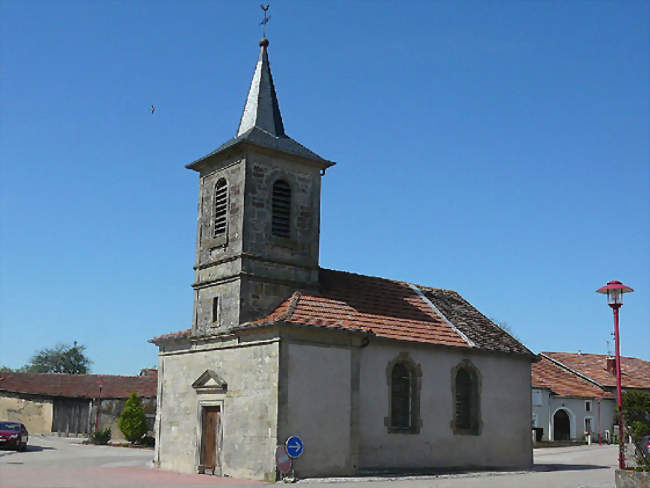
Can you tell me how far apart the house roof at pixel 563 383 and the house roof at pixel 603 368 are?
1.11 m

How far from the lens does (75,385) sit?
51656mm

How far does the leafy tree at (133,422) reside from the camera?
41625 millimetres

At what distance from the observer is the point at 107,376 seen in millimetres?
54594

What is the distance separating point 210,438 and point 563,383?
3930 centimetres

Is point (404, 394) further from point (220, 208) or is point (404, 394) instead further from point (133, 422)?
point (133, 422)

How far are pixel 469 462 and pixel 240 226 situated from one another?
11.2m

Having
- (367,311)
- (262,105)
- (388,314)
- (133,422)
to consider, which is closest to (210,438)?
(367,311)

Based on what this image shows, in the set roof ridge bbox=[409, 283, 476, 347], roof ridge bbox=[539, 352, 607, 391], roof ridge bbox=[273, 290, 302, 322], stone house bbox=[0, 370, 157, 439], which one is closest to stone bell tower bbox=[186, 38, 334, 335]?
roof ridge bbox=[273, 290, 302, 322]

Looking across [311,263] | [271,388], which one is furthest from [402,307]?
[271,388]

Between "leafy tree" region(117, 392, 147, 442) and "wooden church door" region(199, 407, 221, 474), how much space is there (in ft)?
66.7

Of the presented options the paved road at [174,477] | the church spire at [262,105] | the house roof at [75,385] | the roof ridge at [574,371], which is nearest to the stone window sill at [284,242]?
the church spire at [262,105]

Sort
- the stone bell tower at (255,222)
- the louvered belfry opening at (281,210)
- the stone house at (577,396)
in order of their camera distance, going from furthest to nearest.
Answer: the stone house at (577,396), the louvered belfry opening at (281,210), the stone bell tower at (255,222)

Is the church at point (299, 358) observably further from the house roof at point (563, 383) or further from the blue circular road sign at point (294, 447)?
the house roof at point (563, 383)

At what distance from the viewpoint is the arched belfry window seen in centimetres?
2517
